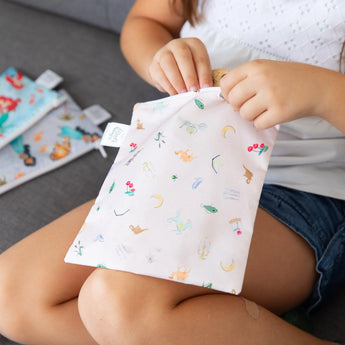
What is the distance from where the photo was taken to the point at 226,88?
1.84 ft

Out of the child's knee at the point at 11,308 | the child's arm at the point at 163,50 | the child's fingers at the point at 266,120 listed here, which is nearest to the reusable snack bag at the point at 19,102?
the child's arm at the point at 163,50

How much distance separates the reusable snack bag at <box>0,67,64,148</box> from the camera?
3.05 ft

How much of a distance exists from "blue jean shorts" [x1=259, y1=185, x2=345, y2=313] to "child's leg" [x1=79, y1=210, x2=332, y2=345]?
2.3 inches

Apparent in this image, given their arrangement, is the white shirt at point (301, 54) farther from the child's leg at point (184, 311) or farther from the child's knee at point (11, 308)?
the child's knee at point (11, 308)

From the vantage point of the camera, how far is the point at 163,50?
640mm

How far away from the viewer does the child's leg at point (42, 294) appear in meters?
0.63

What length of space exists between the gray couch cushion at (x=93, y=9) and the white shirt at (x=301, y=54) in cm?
45

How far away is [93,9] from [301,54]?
2.16ft

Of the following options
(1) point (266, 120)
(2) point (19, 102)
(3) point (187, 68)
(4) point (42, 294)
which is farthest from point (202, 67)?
(2) point (19, 102)

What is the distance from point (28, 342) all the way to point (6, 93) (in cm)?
59

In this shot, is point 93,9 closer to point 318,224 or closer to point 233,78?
point 233,78

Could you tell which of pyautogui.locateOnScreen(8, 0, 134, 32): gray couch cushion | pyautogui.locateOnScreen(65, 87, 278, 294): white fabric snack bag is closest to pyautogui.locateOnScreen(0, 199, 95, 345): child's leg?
pyautogui.locateOnScreen(65, 87, 278, 294): white fabric snack bag

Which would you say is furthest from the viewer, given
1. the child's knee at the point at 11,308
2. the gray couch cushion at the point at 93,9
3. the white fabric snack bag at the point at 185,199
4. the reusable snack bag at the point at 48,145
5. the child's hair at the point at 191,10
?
the gray couch cushion at the point at 93,9

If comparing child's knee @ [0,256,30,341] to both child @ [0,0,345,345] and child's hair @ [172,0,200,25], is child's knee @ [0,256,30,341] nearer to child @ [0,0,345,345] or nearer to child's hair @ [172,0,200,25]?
child @ [0,0,345,345]
